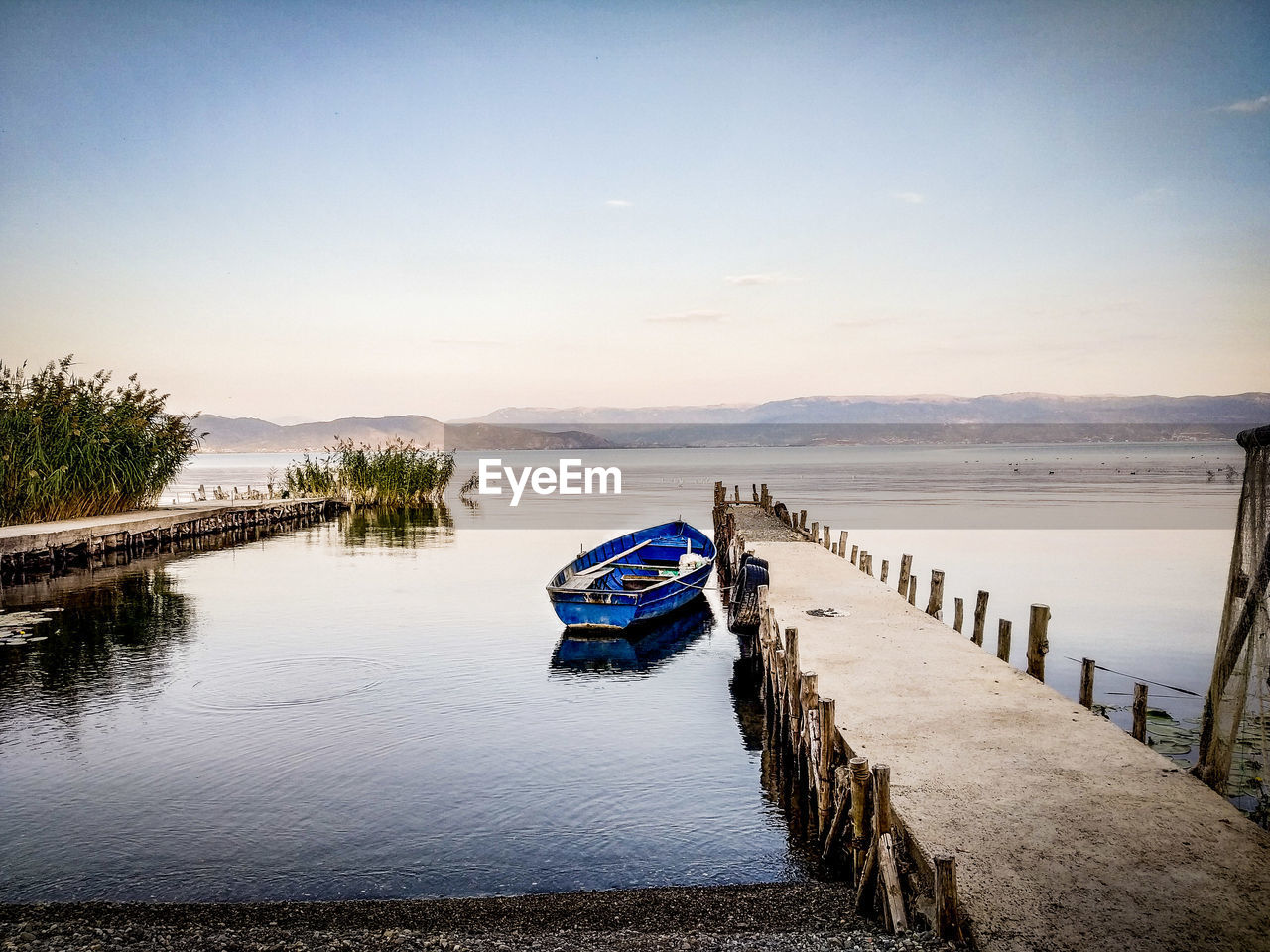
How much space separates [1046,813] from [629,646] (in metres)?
13.0

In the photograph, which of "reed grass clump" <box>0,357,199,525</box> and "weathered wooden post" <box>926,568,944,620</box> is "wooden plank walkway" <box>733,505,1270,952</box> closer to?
"weathered wooden post" <box>926,568,944,620</box>

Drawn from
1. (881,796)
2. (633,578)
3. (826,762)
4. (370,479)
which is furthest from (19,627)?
(370,479)

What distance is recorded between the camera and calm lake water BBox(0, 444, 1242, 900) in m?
9.51

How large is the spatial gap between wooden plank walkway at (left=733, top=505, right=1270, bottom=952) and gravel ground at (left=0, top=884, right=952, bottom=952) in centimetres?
78

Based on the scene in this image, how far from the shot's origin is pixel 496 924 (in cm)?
793

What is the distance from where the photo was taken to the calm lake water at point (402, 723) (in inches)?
374

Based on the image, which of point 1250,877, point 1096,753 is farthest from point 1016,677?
point 1250,877

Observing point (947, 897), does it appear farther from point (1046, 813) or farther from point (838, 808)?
point (838, 808)


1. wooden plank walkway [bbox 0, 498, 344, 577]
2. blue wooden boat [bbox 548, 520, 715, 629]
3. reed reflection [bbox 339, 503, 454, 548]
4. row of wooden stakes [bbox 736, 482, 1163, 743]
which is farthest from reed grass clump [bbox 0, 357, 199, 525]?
row of wooden stakes [bbox 736, 482, 1163, 743]

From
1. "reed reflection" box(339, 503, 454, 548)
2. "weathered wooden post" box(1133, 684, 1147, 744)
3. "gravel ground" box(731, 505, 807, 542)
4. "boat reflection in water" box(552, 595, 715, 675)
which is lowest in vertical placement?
"boat reflection in water" box(552, 595, 715, 675)

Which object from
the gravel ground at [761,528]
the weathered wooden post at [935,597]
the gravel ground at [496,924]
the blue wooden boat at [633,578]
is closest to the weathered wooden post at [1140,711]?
the gravel ground at [496,924]

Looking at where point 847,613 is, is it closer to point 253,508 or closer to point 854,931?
point 854,931

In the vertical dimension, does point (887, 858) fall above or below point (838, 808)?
above

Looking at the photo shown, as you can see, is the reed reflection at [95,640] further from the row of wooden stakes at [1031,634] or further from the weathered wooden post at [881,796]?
the row of wooden stakes at [1031,634]
